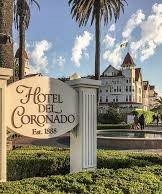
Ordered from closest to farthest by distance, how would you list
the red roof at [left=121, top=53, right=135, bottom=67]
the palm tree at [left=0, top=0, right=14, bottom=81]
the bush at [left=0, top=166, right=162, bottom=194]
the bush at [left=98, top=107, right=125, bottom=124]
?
the bush at [left=0, top=166, right=162, bottom=194] < the palm tree at [left=0, top=0, right=14, bottom=81] < the bush at [left=98, top=107, right=125, bottom=124] < the red roof at [left=121, top=53, right=135, bottom=67]

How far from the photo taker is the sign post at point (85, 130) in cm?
752

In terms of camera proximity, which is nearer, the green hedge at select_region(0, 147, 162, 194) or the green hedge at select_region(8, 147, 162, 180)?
the green hedge at select_region(0, 147, 162, 194)

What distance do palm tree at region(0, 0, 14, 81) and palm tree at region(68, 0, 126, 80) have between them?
2557 cm

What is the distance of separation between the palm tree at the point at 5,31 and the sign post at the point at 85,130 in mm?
2498

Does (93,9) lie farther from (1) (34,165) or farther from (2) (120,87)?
(2) (120,87)

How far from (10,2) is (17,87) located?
3565 mm

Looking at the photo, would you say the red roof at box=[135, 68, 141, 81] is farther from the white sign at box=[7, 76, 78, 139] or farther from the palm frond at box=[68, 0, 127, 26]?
the white sign at box=[7, 76, 78, 139]

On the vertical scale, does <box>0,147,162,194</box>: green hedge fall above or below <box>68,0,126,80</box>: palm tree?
below

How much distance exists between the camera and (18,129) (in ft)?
22.0

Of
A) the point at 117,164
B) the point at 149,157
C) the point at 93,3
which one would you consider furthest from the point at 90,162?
the point at 93,3

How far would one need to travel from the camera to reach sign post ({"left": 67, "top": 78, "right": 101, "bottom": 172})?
24.7 ft

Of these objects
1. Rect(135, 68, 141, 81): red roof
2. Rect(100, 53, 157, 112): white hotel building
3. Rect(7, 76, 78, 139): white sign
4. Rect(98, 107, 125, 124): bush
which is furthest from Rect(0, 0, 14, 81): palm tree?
Rect(135, 68, 141, 81): red roof

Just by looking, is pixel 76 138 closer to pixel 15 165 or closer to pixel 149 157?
pixel 15 165

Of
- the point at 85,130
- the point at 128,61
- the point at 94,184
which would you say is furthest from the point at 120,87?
the point at 94,184
